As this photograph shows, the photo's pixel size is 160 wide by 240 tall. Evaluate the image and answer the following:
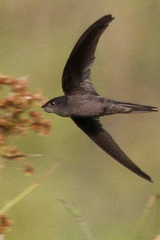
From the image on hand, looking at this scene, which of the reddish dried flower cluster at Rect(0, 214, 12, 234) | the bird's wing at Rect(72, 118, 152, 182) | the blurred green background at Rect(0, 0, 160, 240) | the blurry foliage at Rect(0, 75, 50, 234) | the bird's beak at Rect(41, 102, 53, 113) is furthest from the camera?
the blurred green background at Rect(0, 0, 160, 240)

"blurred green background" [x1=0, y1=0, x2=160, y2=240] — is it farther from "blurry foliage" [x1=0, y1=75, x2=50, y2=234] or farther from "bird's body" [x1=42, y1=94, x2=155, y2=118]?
"blurry foliage" [x1=0, y1=75, x2=50, y2=234]

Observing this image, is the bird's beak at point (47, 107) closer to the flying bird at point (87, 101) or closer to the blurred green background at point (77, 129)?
the flying bird at point (87, 101)

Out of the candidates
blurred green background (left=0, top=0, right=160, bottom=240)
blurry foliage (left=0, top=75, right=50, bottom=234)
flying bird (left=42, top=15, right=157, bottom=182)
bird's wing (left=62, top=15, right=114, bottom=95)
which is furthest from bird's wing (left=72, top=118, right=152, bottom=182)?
blurred green background (left=0, top=0, right=160, bottom=240)

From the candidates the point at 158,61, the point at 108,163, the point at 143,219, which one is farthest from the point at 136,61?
the point at 143,219

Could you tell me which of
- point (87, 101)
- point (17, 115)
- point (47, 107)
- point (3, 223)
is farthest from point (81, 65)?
point (3, 223)

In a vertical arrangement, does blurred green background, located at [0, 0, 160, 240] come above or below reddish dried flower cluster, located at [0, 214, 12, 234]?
below

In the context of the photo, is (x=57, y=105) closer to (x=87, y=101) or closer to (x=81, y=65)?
(x=87, y=101)

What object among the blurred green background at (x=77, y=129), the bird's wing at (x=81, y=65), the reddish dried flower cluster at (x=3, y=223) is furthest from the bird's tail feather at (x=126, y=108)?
the blurred green background at (x=77, y=129)

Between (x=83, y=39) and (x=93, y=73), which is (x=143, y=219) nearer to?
(x=83, y=39)
